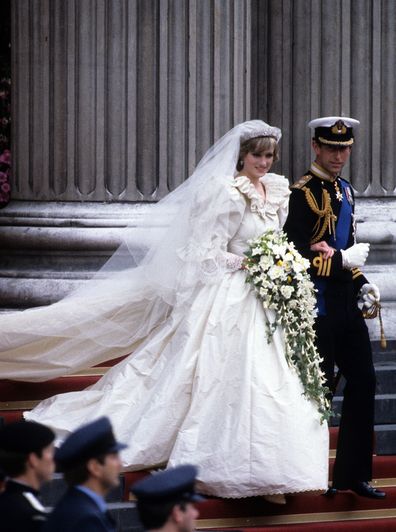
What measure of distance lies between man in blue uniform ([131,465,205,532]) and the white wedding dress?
3.38 m

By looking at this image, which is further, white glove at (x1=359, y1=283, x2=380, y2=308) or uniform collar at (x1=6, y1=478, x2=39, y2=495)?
white glove at (x1=359, y1=283, x2=380, y2=308)

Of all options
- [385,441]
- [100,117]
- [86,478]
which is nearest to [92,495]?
[86,478]

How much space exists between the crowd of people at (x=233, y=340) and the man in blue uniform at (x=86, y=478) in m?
2.95

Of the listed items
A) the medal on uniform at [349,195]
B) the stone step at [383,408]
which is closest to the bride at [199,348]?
the medal on uniform at [349,195]

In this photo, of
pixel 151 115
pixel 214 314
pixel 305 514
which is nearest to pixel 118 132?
pixel 151 115

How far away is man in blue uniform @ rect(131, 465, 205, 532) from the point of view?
4.81 metres

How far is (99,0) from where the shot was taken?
10.5 m

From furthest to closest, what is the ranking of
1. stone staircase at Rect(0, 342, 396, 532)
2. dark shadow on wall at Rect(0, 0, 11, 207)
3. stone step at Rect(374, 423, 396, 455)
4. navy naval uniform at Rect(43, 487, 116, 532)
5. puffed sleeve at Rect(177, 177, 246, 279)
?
dark shadow on wall at Rect(0, 0, 11, 207), stone step at Rect(374, 423, 396, 455), puffed sleeve at Rect(177, 177, 246, 279), stone staircase at Rect(0, 342, 396, 532), navy naval uniform at Rect(43, 487, 116, 532)

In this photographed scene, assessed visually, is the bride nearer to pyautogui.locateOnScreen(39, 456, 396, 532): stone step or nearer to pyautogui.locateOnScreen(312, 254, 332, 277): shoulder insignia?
pyautogui.locateOnScreen(39, 456, 396, 532): stone step

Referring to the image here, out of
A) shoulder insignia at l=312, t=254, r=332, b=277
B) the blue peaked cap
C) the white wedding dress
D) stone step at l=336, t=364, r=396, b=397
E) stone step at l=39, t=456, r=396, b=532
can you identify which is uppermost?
the blue peaked cap

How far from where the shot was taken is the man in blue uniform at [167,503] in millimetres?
4812

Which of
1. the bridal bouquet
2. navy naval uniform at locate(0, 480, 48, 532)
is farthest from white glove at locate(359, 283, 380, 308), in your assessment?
navy naval uniform at locate(0, 480, 48, 532)

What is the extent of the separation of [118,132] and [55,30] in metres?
0.77

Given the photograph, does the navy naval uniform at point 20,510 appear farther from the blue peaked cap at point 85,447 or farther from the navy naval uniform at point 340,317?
the navy naval uniform at point 340,317
